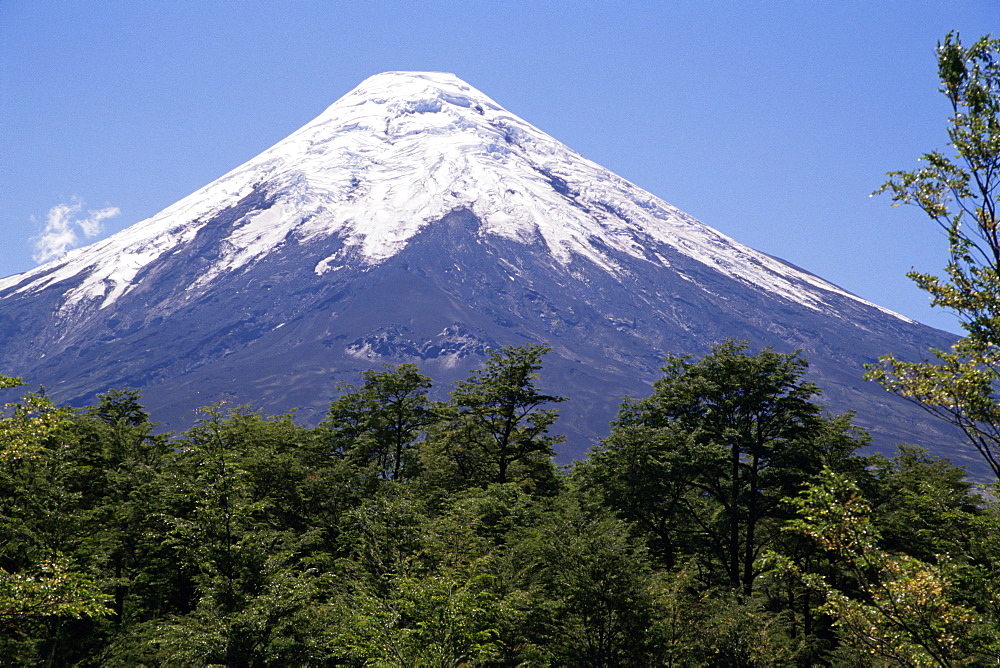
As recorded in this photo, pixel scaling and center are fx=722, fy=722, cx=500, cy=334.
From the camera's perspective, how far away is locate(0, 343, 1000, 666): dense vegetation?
17859mm

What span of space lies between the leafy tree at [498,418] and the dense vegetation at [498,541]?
156 mm

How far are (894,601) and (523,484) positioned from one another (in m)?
27.9

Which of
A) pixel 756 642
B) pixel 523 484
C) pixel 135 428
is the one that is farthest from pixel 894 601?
pixel 135 428

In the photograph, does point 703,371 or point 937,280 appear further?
point 703,371

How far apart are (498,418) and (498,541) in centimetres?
906

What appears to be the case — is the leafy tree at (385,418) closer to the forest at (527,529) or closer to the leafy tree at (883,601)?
the forest at (527,529)

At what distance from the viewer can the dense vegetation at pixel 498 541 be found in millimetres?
17859

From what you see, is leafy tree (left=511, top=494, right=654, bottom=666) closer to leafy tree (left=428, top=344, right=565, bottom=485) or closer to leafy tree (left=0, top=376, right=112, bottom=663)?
leafy tree (left=428, top=344, right=565, bottom=485)

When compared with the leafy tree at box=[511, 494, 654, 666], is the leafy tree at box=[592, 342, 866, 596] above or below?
above

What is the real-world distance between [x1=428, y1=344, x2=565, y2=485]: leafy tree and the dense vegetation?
16cm

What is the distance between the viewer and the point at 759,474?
125 ft

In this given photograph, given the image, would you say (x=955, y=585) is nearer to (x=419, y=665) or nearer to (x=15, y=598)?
(x=419, y=665)

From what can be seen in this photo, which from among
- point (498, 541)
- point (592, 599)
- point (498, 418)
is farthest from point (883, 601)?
point (498, 418)

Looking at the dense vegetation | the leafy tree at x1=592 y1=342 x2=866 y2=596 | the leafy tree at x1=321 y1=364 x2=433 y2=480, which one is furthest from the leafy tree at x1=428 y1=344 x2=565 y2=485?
the leafy tree at x1=592 y1=342 x2=866 y2=596
